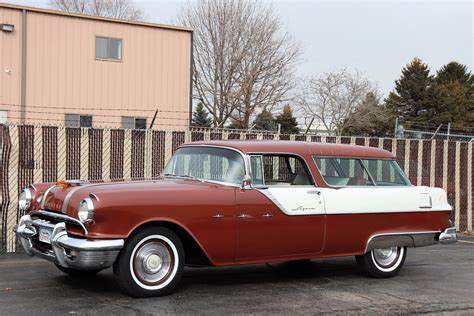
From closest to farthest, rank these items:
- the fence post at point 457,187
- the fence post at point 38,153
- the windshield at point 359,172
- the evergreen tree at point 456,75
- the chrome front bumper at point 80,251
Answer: the chrome front bumper at point 80,251
the windshield at point 359,172
the fence post at point 38,153
the fence post at point 457,187
the evergreen tree at point 456,75

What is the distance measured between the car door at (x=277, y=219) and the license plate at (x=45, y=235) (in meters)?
1.89

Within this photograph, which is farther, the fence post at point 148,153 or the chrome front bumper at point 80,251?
the fence post at point 148,153

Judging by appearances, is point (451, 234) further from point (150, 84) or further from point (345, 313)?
point (150, 84)

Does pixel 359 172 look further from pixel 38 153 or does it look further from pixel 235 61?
pixel 235 61

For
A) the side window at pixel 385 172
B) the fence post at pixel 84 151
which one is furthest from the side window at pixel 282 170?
the fence post at pixel 84 151

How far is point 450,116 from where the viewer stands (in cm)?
5112

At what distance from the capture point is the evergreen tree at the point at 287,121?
35416 mm

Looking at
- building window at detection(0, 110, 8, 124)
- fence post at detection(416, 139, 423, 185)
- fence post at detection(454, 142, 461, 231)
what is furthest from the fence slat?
building window at detection(0, 110, 8, 124)

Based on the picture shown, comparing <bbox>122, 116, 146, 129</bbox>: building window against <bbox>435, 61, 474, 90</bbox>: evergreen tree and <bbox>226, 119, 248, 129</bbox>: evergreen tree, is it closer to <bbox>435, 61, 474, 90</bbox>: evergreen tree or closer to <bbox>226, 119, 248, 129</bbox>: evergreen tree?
<bbox>226, 119, 248, 129</bbox>: evergreen tree

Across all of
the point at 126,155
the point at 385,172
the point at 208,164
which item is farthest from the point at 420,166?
the point at 208,164

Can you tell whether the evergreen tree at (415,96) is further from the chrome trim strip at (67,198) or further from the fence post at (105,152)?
the chrome trim strip at (67,198)

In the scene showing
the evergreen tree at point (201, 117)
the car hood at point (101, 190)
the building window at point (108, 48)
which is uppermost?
the building window at point (108, 48)

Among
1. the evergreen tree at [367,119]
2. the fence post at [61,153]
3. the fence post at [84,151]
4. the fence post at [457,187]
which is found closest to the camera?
the fence post at [61,153]

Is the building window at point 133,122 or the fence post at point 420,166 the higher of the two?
the building window at point 133,122
